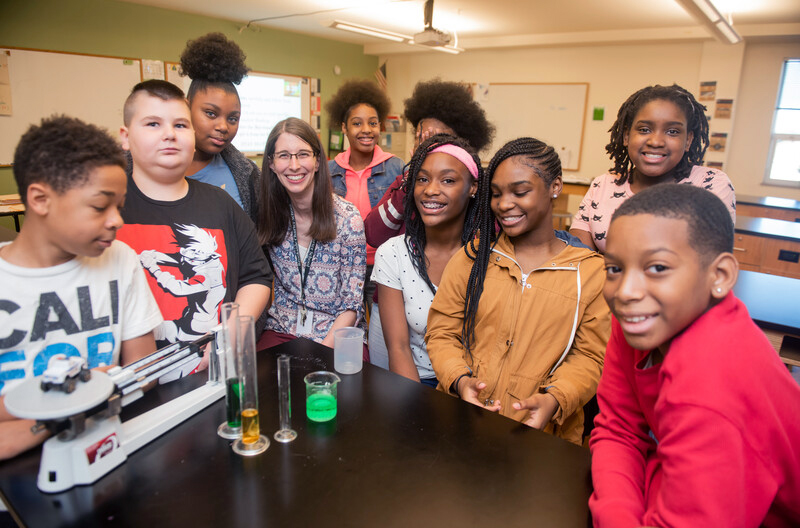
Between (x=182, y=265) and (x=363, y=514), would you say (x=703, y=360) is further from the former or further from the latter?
(x=182, y=265)

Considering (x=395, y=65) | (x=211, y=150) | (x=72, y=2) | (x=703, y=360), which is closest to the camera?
(x=703, y=360)

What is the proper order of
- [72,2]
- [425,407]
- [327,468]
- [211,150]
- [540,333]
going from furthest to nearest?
[72,2], [211,150], [540,333], [425,407], [327,468]

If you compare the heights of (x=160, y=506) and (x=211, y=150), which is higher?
(x=211, y=150)

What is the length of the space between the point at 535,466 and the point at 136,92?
4.95 ft

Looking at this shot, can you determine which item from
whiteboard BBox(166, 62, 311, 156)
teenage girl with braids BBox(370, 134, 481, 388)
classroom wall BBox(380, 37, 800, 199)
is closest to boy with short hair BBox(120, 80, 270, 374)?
teenage girl with braids BBox(370, 134, 481, 388)

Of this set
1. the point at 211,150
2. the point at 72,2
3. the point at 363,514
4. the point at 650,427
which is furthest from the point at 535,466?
the point at 72,2

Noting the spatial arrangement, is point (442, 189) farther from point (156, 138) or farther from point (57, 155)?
point (57, 155)

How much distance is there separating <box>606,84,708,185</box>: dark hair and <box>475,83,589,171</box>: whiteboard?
5343 mm

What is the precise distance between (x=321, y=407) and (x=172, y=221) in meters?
0.79

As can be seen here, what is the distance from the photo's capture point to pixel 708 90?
653 centimetres

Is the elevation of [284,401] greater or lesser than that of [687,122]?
lesser

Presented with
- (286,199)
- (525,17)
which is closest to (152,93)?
(286,199)

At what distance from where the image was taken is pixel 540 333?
1434 millimetres

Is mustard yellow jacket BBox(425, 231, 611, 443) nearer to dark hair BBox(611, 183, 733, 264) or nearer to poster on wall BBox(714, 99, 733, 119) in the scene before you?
dark hair BBox(611, 183, 733, 264)
